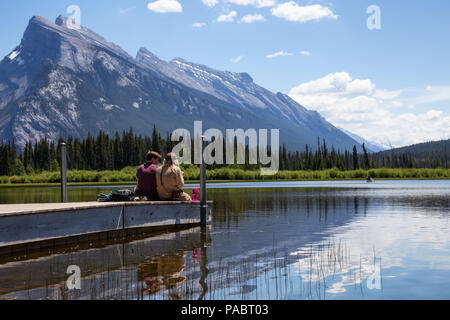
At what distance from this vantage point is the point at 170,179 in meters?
17.6

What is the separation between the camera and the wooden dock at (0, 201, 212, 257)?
12.4m

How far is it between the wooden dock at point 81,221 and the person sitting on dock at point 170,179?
358mm

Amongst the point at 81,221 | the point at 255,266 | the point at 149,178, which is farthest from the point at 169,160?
the point at 255,266

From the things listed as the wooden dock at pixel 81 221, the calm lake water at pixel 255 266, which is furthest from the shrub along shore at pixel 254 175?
the calm lake water at pixel 255 266

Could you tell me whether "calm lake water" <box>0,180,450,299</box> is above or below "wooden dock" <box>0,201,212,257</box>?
below

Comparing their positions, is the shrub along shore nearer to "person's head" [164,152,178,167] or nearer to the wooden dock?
the wooden dock

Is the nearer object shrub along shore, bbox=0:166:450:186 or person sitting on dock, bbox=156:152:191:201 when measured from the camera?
person sitting on dock, bbox=156:152:191:201

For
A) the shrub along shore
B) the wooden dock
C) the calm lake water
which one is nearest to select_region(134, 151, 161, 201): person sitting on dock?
the wooden dock

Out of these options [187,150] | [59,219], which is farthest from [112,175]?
[59,219]

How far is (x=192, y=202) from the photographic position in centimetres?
1905

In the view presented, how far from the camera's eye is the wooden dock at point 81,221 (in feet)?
40.5

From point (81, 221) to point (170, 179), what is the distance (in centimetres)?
399

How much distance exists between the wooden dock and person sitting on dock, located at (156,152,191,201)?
0.36m

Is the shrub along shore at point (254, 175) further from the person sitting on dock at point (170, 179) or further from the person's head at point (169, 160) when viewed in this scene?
the person's head at point (169, 160)
